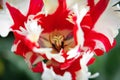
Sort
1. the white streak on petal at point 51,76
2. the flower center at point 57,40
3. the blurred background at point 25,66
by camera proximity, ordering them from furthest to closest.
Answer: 1. the blurred background at point 25,66
2. the flower center at point 57,40
3. the white streak on petal at point 51,76

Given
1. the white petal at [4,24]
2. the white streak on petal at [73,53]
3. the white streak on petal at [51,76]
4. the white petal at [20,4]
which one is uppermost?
the white petal at [20,4]

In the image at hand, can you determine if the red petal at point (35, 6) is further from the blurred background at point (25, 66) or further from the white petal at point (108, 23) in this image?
the blurred background at point (25, 66)

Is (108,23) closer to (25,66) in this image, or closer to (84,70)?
(84,70)

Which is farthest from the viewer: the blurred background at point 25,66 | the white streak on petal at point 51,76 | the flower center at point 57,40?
the blurred background at point 25,66

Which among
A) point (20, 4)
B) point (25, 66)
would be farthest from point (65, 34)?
point (25, 66)

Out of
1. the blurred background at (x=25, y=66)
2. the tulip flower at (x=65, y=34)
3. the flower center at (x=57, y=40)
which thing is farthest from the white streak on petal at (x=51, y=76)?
the blurred background at (x=25, y=66)

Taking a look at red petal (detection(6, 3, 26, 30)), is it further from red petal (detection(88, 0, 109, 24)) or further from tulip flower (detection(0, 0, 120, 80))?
red petal (detection(88, 0, 109, 24))

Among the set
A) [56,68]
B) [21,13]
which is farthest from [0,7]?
[56,68]

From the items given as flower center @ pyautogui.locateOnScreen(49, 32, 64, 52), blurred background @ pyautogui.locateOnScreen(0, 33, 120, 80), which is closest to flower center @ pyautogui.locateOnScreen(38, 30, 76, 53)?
flower center @ pyautogui.locateOnScreen(49, 32, 64, 52)
